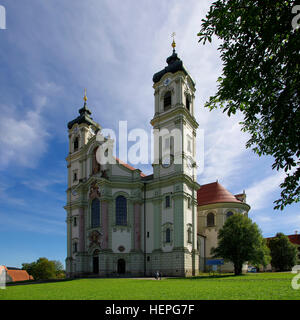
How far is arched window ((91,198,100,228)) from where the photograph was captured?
41844 mm

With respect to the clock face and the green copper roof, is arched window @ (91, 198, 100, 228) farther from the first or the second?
the clock face

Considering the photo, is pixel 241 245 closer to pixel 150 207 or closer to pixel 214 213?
pixel 150 207

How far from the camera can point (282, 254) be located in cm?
5844

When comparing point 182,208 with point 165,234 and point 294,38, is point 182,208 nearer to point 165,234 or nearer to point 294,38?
point 165,234

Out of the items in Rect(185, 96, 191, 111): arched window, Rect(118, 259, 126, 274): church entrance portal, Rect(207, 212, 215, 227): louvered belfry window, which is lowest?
Rect(118, 259, 126, 274): church entrance portal

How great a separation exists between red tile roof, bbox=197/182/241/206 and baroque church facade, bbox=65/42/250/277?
6732 mm

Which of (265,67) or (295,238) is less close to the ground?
(265,67)

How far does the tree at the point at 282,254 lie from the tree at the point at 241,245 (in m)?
27.6

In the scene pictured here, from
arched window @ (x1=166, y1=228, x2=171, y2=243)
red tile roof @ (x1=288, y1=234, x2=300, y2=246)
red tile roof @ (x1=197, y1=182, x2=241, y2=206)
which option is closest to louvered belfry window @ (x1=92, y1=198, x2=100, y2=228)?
arched window @ (x1=166, y1=228, x2=171, y2=243)

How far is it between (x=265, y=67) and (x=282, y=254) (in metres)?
57.4

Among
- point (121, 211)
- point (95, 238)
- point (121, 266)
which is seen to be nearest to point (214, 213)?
point (121, 211)

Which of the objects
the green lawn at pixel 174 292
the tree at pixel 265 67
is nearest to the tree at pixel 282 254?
the green lawn at pixel 174 292
